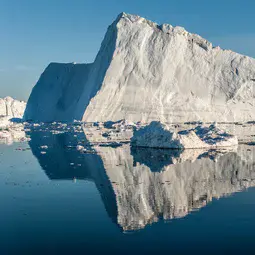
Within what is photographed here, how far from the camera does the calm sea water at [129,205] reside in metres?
7.76

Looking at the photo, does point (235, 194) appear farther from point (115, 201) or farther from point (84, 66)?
point (84, 66)

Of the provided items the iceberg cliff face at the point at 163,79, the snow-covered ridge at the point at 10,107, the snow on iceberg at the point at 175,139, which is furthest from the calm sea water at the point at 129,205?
the snow-covered ridge at the point at 10,107

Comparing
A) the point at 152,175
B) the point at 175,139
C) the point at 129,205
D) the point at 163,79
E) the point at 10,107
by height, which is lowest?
the point at 129,205

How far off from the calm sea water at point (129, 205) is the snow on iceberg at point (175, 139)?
112 inches

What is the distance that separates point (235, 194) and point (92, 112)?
3351 cm

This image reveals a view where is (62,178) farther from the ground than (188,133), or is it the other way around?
(188,133)

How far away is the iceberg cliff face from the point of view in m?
43.8

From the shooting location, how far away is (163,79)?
1766 inches

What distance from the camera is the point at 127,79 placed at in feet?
148

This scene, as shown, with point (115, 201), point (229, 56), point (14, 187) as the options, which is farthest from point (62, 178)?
point (229, 56)

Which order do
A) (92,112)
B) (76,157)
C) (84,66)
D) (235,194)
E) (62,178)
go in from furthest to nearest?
(84,66)
(92,112)
(76,157)
(62,178)
(235,194)

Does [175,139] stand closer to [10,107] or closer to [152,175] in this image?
[152,175]

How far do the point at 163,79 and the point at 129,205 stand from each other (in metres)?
35.5

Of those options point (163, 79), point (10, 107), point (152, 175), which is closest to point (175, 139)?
point (152, 175)
